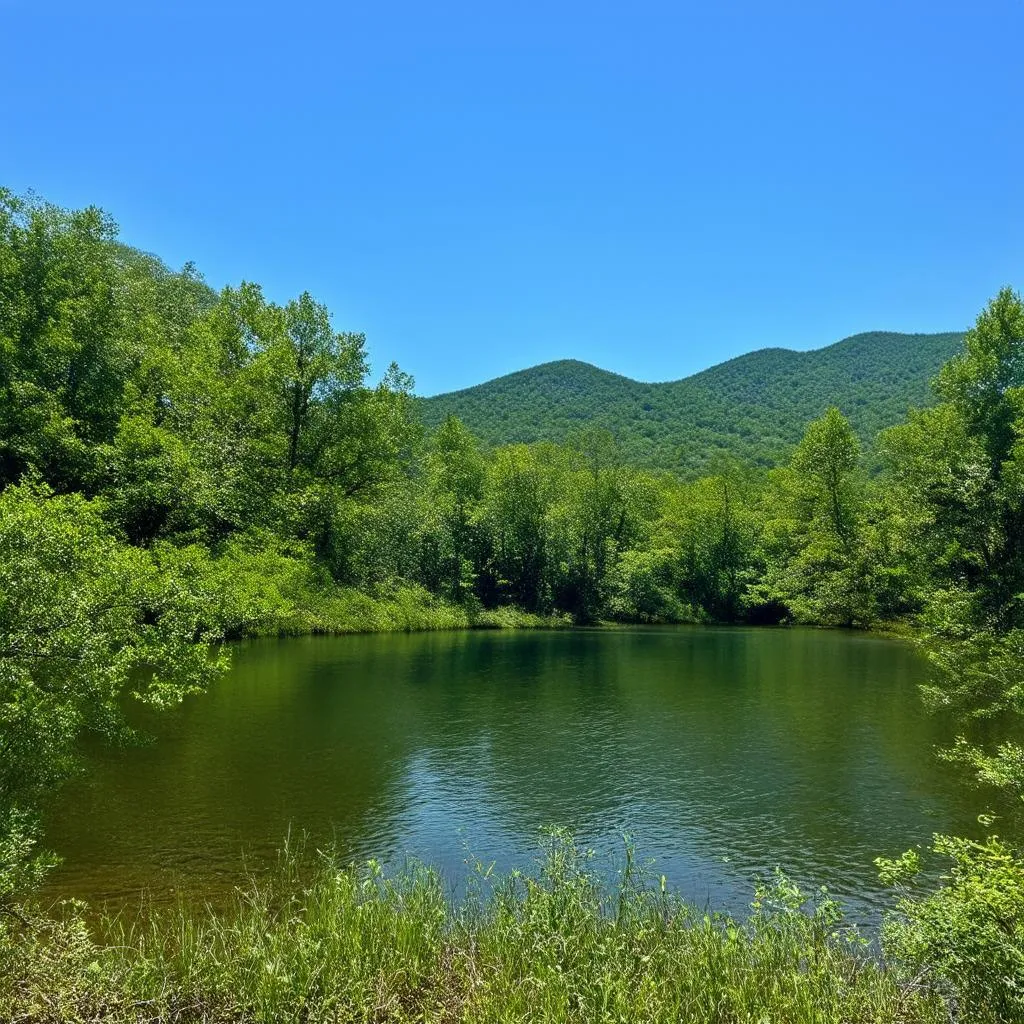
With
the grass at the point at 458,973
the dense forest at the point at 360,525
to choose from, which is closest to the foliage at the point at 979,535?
the dense forest at the point at 360,525

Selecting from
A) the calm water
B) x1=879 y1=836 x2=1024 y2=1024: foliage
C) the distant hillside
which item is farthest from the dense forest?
the distant hillside

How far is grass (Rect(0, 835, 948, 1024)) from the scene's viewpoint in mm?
6062

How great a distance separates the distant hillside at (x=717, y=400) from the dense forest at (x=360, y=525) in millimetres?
19965

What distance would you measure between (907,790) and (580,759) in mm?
7166

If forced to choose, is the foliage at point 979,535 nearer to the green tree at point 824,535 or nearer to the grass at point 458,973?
the grass at point 458,973

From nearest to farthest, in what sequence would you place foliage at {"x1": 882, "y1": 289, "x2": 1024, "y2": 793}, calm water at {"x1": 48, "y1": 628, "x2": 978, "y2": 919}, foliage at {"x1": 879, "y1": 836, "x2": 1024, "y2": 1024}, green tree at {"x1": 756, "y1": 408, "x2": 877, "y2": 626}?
1. foliage at {"x1": 879, "y1": 836, "x2": 1024, "y2": 1024}
2. calm water at {"x1": 48, "y1": 628, "x2": 978, "y2": 919}
3. foliage at {"x1": 882, "y1": 289, "x2": 1024, "y2": 793}
4. green tree at {"x1": 756, "y1": 408, "x2": 877, "y2": 626}

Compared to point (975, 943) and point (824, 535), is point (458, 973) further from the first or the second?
point (824, 535)

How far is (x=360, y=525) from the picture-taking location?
48.0 meters

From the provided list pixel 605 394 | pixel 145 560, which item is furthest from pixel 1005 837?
pixel 605 394

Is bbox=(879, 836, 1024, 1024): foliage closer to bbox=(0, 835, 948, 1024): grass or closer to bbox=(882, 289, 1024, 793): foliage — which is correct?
bbox=(0, 835, 948, 1024): grass

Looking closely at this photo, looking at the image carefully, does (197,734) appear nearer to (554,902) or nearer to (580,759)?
(580,759)

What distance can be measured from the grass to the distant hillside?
9636cm

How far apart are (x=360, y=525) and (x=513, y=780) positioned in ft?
111

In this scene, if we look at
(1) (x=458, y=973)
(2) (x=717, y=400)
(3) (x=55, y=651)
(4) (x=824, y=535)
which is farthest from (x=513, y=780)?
(2) (x=717, y=400)
